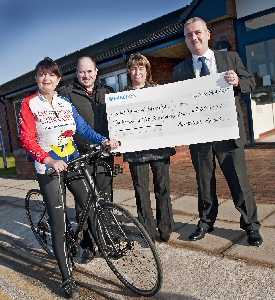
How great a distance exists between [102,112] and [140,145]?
570 millimetres

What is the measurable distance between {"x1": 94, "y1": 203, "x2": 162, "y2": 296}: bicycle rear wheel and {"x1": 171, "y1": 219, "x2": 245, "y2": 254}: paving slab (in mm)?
803

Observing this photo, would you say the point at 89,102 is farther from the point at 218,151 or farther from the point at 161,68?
the point at 161,68

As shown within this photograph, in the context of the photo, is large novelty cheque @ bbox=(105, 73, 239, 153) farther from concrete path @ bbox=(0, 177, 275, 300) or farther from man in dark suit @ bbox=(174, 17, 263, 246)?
concrete path @ bbox=(0, 177, 275, 300)

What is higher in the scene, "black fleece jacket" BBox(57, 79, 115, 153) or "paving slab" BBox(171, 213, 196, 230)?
"black fleece jacket" BBox(57, 79, 115, 153)

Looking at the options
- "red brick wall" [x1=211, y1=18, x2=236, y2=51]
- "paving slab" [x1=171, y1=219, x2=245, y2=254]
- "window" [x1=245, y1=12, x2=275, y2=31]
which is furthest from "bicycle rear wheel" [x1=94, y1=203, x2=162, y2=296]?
"window" [x1=245, y1=12, x2=275, y2=31]

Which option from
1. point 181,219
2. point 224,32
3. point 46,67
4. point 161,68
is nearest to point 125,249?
point 181,219

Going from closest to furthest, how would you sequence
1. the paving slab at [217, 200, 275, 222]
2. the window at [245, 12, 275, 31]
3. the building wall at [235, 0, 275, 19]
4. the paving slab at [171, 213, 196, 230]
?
the paving slab at [217, 200, 275, 222] → the paving slab at [171, 213, 196, 230] → the building wall at [235, 0, 275, 19] → the window at [245, 12, 275, 31]

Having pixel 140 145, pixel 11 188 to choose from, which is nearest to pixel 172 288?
pixel 140 145

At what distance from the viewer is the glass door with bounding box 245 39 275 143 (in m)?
9.15

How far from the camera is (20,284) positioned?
11.0ft

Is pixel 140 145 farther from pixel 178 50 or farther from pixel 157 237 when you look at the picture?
pixel 178 50

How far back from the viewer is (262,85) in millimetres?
9766

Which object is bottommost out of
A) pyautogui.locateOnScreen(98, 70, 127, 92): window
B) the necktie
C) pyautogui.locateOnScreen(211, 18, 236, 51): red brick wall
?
the necktie

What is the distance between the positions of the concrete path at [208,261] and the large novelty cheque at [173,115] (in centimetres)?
114
